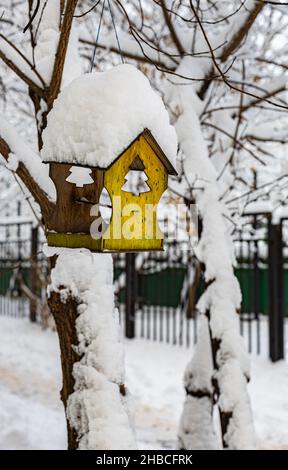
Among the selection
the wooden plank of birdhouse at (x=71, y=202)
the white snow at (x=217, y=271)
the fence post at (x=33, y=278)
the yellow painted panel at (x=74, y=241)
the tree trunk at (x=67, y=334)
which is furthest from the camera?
the fence post at (x=33, y=278)

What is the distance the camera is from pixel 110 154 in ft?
5.64

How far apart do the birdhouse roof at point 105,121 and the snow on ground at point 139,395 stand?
8.89 ft

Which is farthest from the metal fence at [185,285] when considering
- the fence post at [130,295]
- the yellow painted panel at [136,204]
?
the yellow painted panel at [136,204]

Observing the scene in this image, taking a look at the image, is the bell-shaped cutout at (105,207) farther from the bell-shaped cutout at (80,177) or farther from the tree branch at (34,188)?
the tree branch at (34,188)

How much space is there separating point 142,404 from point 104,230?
4586mm

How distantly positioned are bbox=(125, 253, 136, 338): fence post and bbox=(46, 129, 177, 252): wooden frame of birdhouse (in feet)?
20.5

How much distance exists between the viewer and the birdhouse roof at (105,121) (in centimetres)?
175

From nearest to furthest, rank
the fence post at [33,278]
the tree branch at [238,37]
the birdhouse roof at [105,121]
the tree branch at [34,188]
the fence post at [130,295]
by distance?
the birdhouse roof at [105,121]
the tree branch at [34,188]
the tree branch at [238,37]
the fence post at [130,295]
the fence post at [33,278]

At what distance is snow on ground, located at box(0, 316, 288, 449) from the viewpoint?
4992 millimetres

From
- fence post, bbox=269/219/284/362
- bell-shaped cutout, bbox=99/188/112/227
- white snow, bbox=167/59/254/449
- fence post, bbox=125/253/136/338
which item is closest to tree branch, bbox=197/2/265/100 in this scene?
white snow, bbox=167/59/254/449

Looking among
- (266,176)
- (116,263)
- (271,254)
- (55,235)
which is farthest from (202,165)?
(266,176)

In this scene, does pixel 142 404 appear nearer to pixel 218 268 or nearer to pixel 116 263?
pixel 218 268

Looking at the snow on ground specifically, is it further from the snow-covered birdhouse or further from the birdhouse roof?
the birdhouse roof

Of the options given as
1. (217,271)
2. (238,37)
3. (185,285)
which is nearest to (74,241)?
(217,271)
